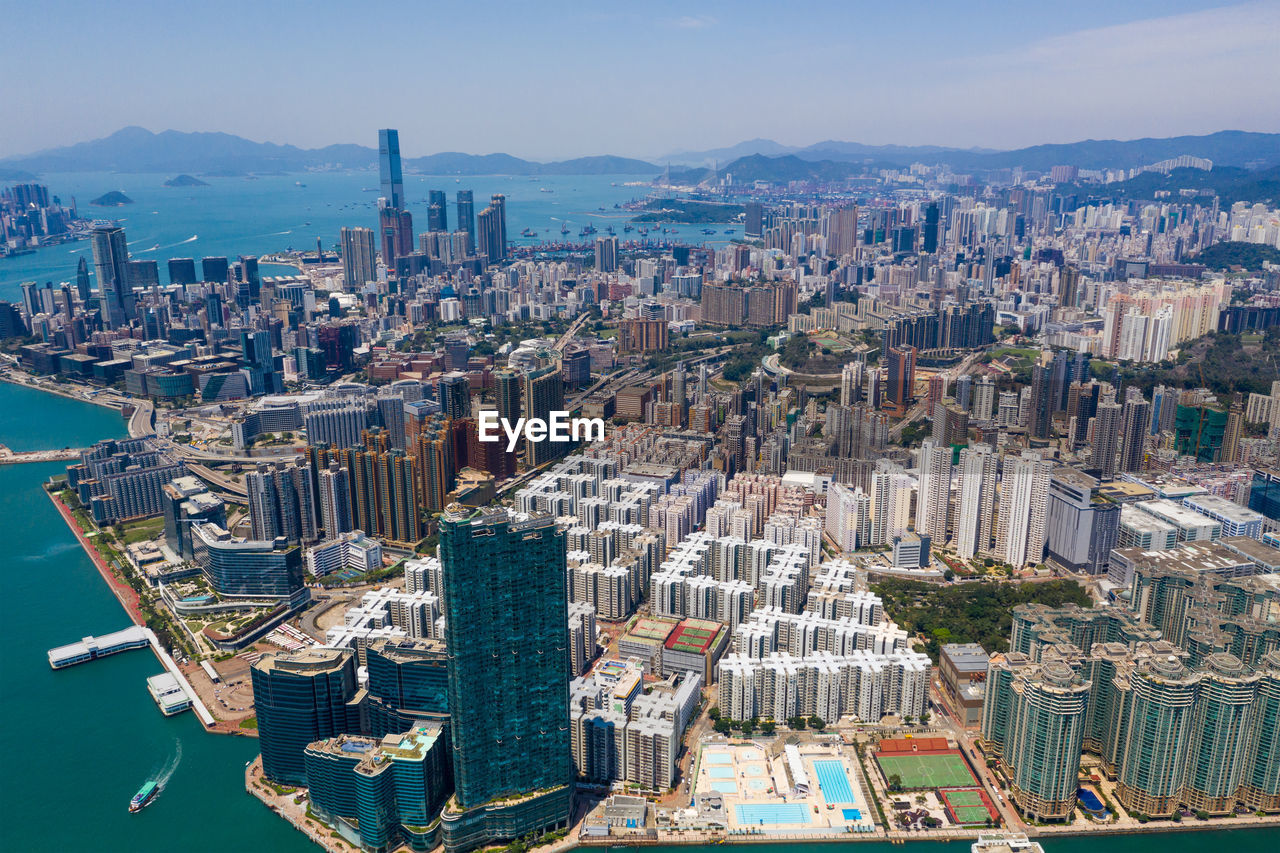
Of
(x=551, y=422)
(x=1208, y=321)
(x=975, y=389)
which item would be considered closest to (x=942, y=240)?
(x=1208, y=321)

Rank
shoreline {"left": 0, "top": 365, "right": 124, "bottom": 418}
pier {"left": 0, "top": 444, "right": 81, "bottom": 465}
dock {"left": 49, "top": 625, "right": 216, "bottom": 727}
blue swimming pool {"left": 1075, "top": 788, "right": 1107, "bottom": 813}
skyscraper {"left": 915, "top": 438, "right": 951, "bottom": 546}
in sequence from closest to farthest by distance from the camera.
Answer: blue swimming pool {"left": 1075, "top": 788, "right": 1107, "bottom": 813} < dock {"left": 49, "top": 625, "right": 216, "bottom": 727} < skyscraper {"left": 915, "top": 438, "right": 951, "bottom": 546} < pier {"left": 0, "top": 444, "right": 81, "bottom": 465} < shoreline {"left": 0, "top": 365, "right": 124, "bottom": 418}

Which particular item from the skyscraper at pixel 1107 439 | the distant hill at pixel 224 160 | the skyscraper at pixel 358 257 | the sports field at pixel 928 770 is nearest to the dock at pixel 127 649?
the sports field at pixel 928 770

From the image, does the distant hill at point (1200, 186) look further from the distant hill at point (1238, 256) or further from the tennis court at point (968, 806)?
the tennis court at point (968, 806)

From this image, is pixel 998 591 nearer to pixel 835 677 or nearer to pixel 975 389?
pixel 835 677

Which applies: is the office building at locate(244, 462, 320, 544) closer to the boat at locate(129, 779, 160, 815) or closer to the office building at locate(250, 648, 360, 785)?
the boat at locate(129, 779, 160, 815)

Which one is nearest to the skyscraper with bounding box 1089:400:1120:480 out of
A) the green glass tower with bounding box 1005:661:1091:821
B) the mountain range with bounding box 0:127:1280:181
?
the green glass tower with bounding box 1005:661:1091:821

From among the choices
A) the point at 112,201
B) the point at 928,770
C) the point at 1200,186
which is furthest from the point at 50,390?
the point at 1200,186
